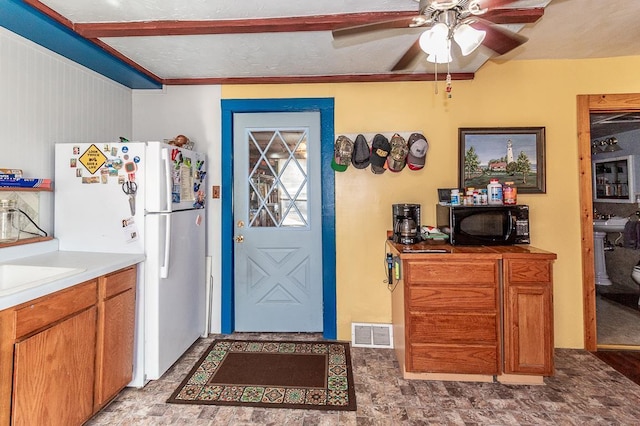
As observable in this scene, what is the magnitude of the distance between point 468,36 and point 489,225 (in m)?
1.48

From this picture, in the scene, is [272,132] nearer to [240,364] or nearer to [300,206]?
[300,206]

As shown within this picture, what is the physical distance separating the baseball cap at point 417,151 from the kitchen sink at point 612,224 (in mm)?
3061

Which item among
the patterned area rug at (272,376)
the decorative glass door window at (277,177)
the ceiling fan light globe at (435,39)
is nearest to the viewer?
the ceiling fan light globe at (435,39)

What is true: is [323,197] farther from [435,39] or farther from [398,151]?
[435,39]

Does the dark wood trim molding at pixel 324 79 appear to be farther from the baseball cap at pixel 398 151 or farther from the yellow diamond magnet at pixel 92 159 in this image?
the yellow diamond magnet at pixel 92 159

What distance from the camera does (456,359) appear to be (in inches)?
87.0

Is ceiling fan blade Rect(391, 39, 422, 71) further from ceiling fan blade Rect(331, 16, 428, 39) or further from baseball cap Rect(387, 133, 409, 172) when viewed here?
baseball cap Rect(387, 133, 409, 172)

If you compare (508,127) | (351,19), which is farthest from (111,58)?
(508,127)

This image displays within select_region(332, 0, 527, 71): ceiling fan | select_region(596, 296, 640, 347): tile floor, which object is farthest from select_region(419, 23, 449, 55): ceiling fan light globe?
select_region(596, 296, 640, 347): tile floor

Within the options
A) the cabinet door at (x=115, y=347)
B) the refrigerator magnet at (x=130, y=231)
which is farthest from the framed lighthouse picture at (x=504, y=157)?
the cabinet door at (x=115, y=347)

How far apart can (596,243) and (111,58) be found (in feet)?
19.0

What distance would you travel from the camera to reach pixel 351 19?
1.95m

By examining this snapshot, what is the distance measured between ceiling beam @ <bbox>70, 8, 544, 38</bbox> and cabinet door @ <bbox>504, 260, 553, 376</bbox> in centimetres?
153

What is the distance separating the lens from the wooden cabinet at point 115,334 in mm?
1854
